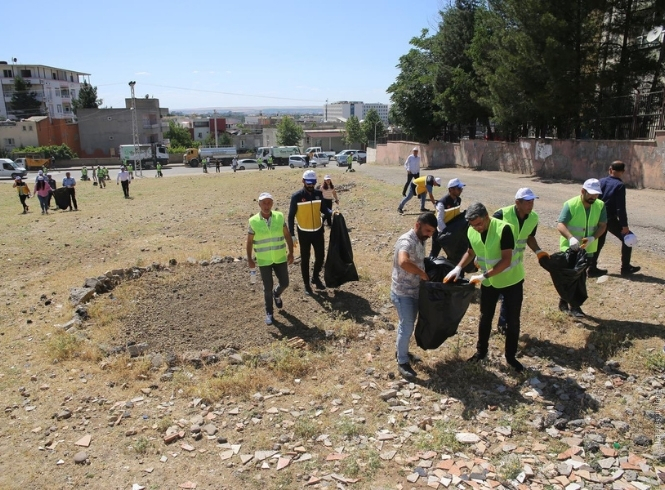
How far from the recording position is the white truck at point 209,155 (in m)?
56.4

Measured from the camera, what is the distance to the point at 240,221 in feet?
46.9

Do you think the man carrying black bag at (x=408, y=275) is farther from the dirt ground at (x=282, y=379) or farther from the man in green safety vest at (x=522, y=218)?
the man in green safety vest at (x=522, y=218)

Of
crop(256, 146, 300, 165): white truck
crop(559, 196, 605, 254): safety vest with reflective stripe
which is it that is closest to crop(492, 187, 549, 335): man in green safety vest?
crop(559, 196, 605, 254): safety vest with reflective stripe

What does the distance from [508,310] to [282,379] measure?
222 centimetres

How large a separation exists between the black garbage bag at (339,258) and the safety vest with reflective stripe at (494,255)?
2399 millimetres

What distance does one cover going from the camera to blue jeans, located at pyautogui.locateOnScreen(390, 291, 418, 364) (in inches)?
185

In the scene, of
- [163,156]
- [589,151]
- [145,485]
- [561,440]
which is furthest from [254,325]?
[163,156]

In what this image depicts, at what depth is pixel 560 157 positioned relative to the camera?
62.1ft

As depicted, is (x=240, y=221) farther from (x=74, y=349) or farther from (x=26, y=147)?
(x=26, y=147)

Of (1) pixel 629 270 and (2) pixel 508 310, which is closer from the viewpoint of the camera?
(2) pixel 508 310

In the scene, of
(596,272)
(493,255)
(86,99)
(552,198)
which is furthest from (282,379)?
(86,99)

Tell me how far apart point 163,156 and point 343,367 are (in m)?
55.7

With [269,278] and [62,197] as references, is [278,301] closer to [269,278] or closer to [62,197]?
[269,278]

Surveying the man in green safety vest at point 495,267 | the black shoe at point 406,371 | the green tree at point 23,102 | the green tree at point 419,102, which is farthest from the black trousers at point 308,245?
the green tree at point 23,102
